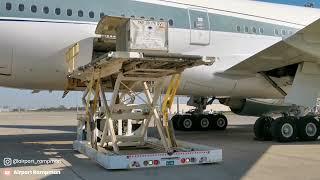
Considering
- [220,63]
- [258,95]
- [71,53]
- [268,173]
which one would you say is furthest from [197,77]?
[268,173]

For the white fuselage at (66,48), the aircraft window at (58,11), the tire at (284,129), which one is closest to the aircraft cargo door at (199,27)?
the white fuselage at (66,48)

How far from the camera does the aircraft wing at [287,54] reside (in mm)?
11586

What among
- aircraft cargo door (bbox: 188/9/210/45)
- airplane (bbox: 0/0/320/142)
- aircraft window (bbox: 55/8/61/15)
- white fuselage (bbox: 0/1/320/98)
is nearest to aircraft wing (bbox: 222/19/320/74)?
airplane (bbox: 0/0/320/142)

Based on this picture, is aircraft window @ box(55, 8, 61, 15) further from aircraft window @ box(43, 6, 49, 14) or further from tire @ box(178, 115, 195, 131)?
tire @ box(178, 115, 195, 131)

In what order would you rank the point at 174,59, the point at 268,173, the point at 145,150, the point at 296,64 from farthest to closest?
1. the point at 296,64
2. the point at 145,150
3. the point at 174,59
4. the point at 268,173

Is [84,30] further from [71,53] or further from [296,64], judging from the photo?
[296,64]

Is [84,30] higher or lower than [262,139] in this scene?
higher

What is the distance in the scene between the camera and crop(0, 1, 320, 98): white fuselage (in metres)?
11.3

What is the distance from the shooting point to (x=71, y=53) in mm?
11695

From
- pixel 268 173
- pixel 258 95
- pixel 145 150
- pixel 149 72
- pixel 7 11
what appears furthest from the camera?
pixel 258 95

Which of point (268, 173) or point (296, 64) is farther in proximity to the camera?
point (296, 64)

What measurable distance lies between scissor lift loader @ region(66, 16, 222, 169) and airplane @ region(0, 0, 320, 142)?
4.90 feet

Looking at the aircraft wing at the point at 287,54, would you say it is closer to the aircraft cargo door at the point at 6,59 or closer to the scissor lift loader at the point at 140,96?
the scissor lift loader at the point at 140,96

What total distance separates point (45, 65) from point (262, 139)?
7.00 meters
